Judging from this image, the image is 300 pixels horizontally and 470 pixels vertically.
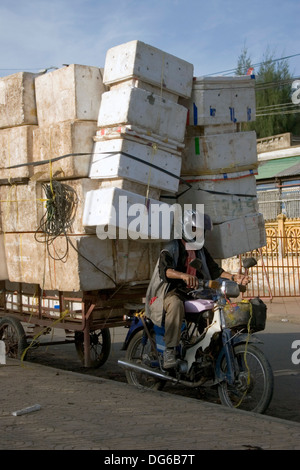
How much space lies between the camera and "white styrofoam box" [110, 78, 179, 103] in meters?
6.43

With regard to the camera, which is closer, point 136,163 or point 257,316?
point 257,316

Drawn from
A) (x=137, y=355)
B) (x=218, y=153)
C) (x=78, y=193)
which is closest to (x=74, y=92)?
(x=78, y=193)

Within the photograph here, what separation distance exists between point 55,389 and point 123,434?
173 centimetres

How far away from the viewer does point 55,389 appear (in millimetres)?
5934

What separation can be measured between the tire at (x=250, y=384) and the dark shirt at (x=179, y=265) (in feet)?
2.99

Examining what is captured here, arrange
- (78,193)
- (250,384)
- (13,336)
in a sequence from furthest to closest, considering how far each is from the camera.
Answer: (13,336) → (78,193) → (250,384)

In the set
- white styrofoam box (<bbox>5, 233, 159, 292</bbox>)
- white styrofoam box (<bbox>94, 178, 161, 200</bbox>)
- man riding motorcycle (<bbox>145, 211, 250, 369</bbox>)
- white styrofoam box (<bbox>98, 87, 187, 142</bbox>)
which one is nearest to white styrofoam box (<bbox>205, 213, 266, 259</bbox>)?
man riding motorcycle (<bbox>145, 211, 250, 369</bbox>)

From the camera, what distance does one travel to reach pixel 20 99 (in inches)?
289

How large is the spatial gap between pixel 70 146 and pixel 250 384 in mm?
3100

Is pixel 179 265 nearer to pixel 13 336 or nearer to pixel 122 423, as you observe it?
pixel 122 423

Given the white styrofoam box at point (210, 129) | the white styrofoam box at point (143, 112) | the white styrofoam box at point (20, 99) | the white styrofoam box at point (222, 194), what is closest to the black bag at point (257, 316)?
the white styrofoam box at point (222, 194)

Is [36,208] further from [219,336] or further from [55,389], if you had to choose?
[219,336]

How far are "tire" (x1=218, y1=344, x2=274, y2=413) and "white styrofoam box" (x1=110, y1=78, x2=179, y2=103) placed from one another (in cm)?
282

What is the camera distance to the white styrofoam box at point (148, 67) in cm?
641
